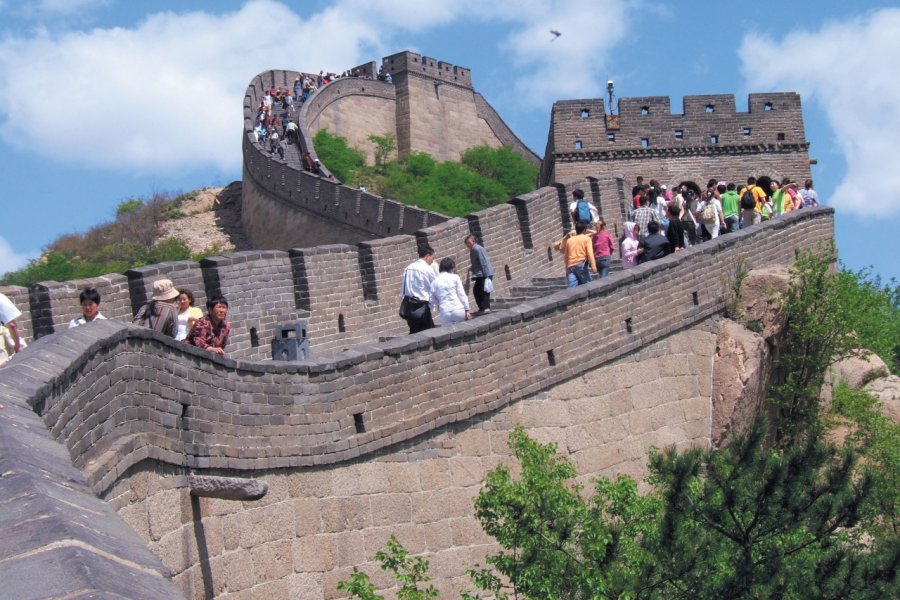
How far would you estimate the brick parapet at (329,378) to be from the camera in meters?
6.73

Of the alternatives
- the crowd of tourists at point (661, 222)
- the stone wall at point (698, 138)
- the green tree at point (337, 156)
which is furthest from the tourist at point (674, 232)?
the green tree at point (337, 156)

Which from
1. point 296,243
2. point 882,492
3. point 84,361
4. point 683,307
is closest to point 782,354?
point 683,307

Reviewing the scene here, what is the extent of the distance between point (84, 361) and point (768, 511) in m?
4.13

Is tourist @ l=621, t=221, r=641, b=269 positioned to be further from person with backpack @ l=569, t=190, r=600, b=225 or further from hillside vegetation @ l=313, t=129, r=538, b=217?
hillside vegetation @ l=313, t=129, r=538, b=217

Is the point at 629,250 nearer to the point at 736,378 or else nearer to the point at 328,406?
the point at 736,378

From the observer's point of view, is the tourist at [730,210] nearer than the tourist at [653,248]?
No

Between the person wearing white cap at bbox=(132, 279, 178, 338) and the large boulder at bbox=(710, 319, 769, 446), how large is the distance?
6.40 metres

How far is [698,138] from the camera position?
35469 millimetres

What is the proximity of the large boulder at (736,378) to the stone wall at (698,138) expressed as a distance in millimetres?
20003

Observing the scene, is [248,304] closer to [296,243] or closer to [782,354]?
[782,354]

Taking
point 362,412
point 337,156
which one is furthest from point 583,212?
point 337,156

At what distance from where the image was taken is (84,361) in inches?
259

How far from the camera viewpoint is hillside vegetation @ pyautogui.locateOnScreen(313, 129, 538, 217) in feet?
149

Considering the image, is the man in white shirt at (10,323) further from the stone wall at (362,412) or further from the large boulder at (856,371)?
the large boulder at (856,371)
